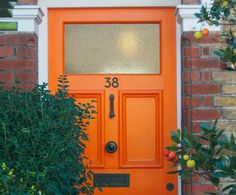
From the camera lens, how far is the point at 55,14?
5730mm

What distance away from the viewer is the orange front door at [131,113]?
567 cm

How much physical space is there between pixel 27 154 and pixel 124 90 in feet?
4.34

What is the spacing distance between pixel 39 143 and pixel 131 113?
1253 mm

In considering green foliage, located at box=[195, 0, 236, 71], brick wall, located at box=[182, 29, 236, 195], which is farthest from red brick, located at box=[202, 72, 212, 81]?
green foliage, located at box=[195, 0, 236, 71]

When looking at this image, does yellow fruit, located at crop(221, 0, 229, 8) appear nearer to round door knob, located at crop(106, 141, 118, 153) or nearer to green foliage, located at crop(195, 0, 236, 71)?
green foliage, located at crop(195, 0, 236, 71)

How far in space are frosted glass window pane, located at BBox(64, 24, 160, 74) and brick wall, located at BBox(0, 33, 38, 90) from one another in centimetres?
43

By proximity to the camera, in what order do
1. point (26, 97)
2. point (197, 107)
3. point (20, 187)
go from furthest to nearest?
point (197, 107), point (26, 97), point (20, 187)

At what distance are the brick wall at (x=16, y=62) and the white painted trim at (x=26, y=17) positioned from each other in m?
0.06

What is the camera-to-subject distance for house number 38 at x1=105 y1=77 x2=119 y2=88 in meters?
5.68

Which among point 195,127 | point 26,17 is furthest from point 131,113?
point 26,17

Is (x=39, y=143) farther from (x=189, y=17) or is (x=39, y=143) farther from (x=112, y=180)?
(x=189, y=17)

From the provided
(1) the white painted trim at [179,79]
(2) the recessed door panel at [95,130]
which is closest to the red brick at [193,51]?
(1) the white painted trim at [179,79]

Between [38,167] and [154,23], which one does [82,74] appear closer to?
[154,23]

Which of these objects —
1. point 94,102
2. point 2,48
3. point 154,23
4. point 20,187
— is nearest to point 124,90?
point 94,102
